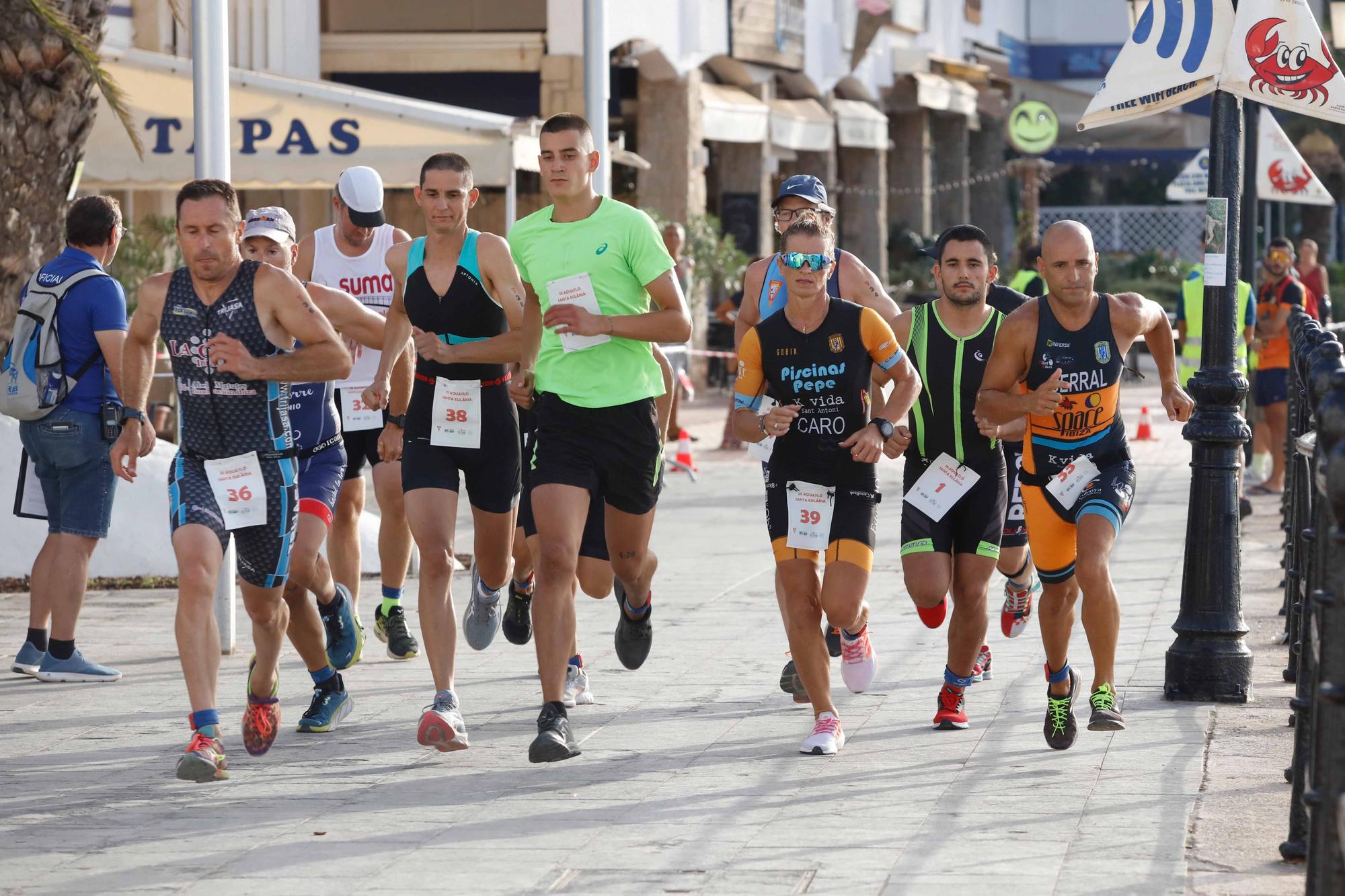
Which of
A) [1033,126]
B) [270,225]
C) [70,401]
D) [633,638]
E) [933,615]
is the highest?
[1033,126]

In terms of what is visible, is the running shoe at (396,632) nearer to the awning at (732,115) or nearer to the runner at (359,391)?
the runner at (359,391)

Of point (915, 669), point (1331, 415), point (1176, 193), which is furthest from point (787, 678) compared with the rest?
point (1176, 193)

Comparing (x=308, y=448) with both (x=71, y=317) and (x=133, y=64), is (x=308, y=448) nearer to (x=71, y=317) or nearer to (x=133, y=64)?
(x=71, y=317)

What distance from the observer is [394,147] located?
1628 centimetres

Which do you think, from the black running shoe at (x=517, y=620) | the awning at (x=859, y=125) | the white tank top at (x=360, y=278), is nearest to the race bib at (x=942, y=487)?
the black running shoe at (x=517, y=620)

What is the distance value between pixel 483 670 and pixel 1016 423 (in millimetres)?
2505

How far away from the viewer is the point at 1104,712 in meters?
7.20

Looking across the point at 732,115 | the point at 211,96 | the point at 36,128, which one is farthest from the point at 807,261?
the point at 732,115

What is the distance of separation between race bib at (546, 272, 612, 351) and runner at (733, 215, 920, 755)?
0.54 meters

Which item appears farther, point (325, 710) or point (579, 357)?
point (325, 710)

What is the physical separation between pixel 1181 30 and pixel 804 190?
1.59m

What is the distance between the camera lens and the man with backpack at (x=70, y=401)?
27.8ft

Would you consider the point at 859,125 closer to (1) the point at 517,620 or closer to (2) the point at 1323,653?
(1) the point at 517,620

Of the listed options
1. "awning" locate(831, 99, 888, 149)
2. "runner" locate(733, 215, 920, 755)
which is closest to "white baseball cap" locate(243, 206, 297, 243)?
"runner" locate(733, 215, 920, 755)
